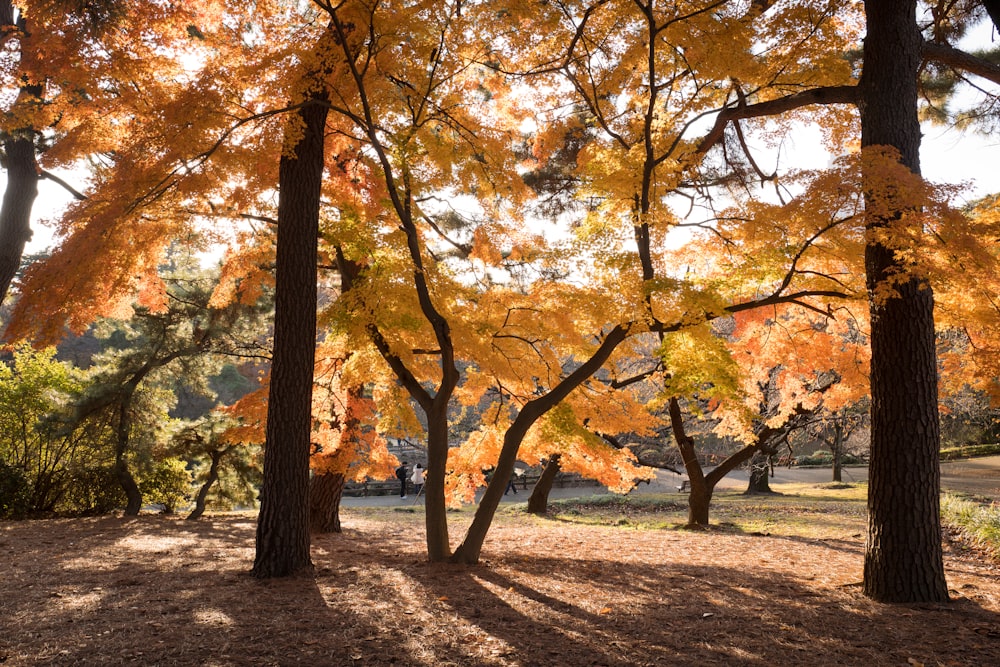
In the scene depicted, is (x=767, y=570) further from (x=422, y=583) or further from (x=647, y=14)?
(x=647, y=14)

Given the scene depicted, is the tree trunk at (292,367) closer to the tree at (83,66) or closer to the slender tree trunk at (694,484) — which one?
the tree at (83,66)

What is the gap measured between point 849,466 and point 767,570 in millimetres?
26730

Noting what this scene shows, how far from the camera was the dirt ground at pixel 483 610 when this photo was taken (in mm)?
3541

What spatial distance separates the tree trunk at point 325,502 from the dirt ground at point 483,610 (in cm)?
Result: 192

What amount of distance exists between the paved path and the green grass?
2.58 metres

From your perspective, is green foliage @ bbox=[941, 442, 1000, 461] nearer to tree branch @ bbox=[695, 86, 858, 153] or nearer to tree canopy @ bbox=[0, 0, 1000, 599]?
tree canopy @ bbox=[0, 0, 1000, 599]

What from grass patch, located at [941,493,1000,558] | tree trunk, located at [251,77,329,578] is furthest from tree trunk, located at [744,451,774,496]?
tree trunk, located at [251,77,329,578]

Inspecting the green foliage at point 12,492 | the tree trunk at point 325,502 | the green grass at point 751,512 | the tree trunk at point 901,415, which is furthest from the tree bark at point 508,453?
the green foliage at point 12,492

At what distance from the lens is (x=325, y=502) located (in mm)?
9531

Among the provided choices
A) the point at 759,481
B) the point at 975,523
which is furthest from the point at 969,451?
the point at 975,523

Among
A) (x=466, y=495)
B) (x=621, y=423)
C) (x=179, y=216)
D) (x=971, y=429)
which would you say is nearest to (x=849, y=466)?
(x=971, y=429)

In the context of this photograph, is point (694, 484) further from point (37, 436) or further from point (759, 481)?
point (37, 436)

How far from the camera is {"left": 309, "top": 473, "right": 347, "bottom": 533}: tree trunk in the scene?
31.0 ft

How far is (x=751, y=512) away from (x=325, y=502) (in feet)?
31.2
